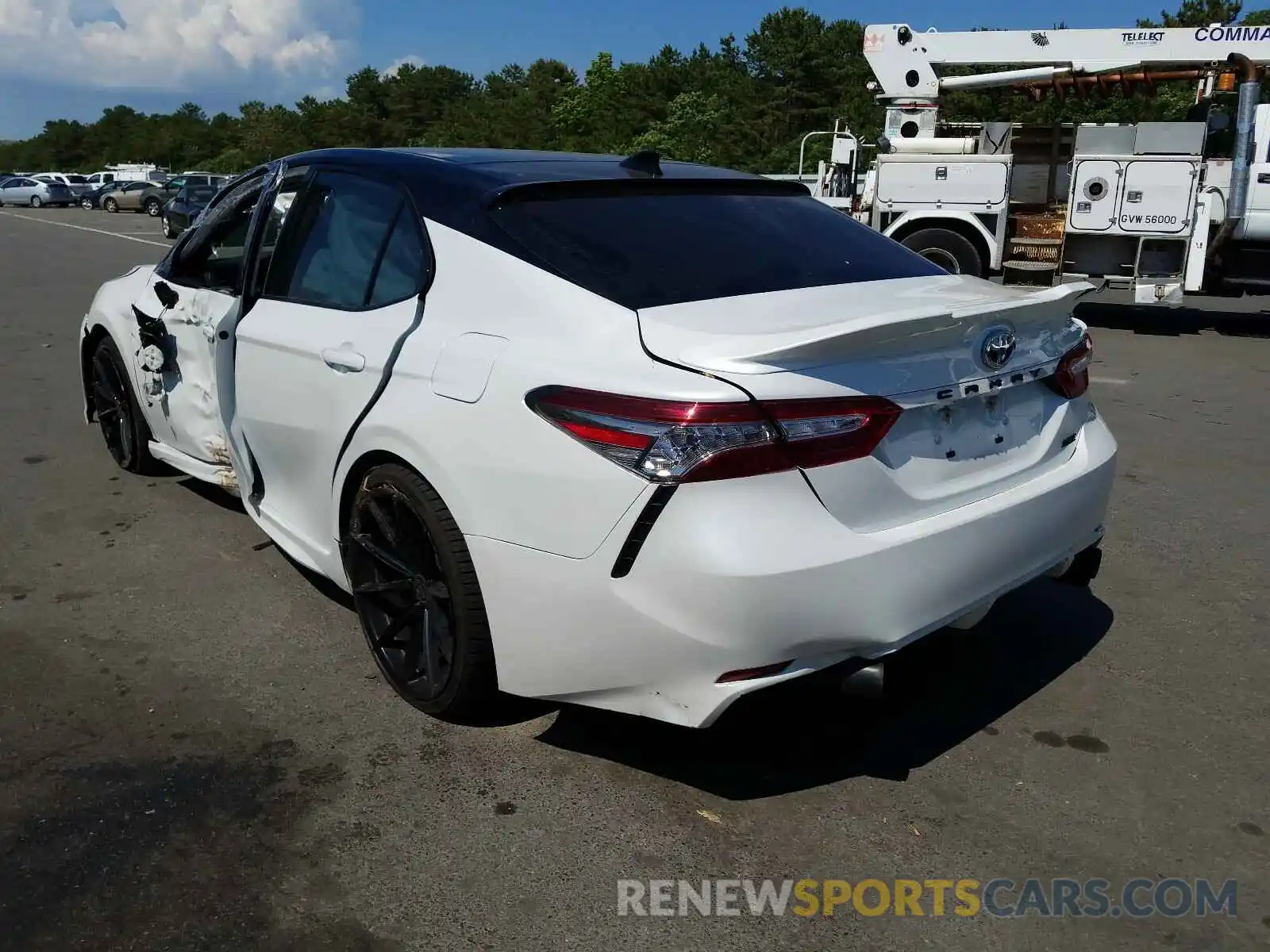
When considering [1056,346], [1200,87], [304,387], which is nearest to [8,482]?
[304,387]

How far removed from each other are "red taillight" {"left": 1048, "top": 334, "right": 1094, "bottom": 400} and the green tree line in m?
16.0

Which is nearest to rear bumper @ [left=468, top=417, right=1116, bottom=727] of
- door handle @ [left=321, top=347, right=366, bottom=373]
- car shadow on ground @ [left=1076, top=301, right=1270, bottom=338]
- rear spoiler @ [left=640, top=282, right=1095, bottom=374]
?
rear spoiler @ [left=640, top=282, right=1095, bottom=374]

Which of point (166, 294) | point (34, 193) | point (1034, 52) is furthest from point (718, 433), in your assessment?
point (34, 193)

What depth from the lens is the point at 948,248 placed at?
45.1ft

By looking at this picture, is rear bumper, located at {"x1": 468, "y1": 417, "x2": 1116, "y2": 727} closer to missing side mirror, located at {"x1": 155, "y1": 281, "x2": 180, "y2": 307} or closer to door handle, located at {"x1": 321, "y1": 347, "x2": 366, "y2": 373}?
door handle, located at {"x1": 321, "y1": 347, "x2": 366, "y2": 373}

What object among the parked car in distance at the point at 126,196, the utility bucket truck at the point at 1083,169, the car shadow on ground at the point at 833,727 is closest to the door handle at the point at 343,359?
the car shadow on ground at the point at 833,727

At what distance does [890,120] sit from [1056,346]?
Result: 1278cm

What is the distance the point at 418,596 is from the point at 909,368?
1.53 m

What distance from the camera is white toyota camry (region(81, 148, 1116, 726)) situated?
2496 mm

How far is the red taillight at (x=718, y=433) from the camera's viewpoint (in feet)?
8.02

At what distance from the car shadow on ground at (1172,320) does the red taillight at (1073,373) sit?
10.1 meters

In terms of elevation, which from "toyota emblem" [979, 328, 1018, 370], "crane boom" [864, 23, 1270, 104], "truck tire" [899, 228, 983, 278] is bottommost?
"truck tire" [899, 228, 983, 278]

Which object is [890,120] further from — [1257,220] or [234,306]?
[234,306]

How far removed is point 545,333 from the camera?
9.09 feet
